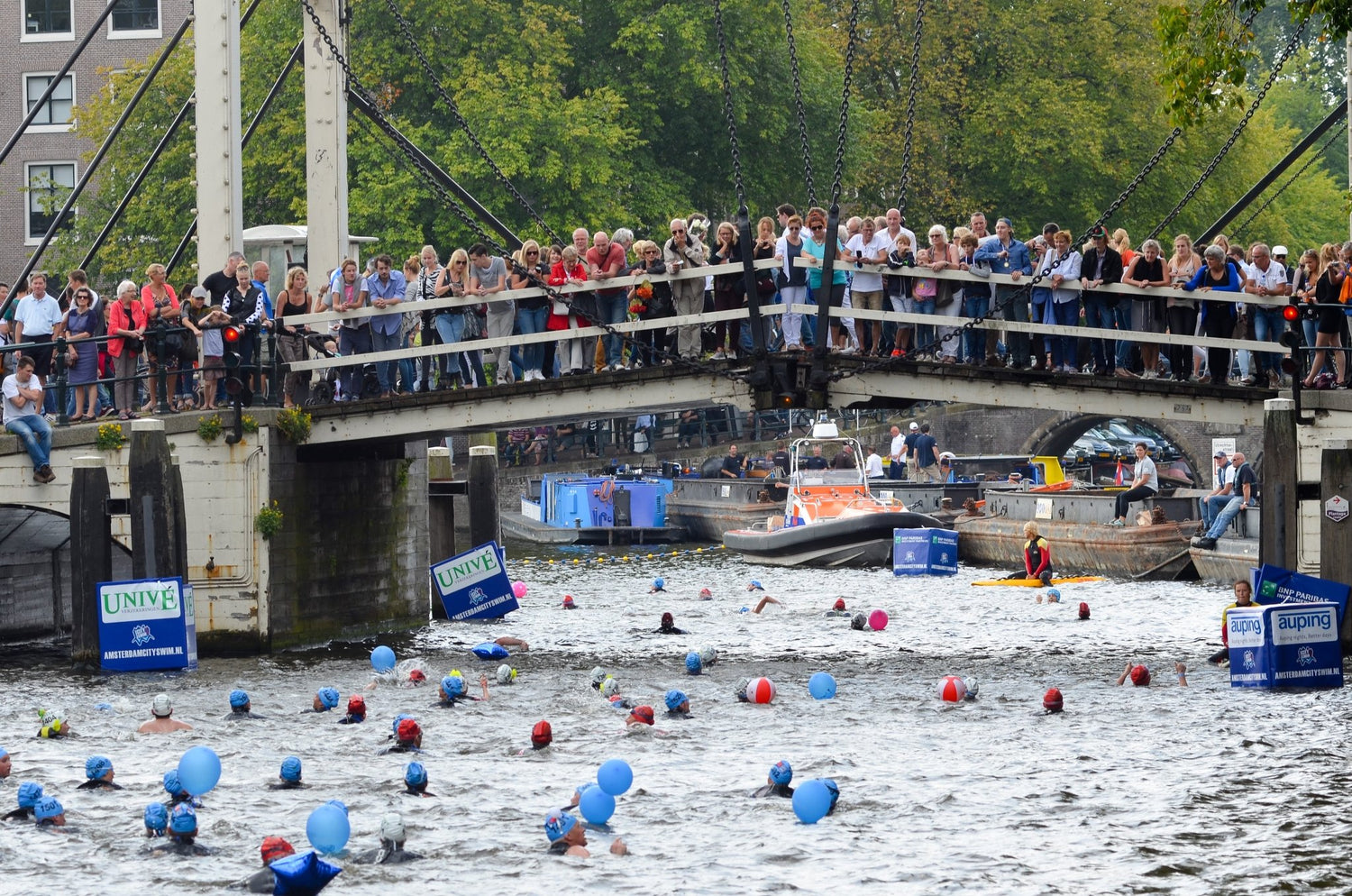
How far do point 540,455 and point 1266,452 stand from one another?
122 feet

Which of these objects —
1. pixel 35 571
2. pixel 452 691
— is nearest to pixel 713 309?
pixel 452 691

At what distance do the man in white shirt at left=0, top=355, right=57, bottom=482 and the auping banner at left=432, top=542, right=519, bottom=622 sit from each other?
20.0 feet

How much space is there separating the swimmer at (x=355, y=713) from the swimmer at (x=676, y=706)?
2.93 metres

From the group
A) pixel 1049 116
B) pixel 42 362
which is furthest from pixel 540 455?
pixel 42 362

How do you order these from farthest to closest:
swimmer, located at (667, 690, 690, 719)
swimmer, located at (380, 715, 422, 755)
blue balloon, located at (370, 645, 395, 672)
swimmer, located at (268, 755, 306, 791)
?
blue balloon, located at (370, 645, 395, 672), swimmer, located at (667, 690, 690, 719), swimmer, located at (380, 715, 422, 755), swimmer, located at (268, 755, 306, 791)

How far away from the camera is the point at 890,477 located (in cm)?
5194

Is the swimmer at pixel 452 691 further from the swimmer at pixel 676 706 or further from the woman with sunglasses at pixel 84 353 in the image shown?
the woman with sunglasses at pixel 84 353

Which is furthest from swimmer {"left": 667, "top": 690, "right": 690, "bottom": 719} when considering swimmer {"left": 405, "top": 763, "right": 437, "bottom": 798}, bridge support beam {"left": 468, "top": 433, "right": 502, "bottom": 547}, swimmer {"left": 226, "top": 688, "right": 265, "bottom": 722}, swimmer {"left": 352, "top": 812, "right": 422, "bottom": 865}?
bridge support beam {"left": 468, "top": 433, "right": 502, "bottom": 547}

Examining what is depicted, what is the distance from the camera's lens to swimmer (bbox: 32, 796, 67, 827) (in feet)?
49.1

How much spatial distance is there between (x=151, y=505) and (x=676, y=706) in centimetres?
676

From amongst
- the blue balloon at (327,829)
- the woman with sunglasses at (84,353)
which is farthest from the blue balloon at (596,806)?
the woman with sunglasses at (84,353)

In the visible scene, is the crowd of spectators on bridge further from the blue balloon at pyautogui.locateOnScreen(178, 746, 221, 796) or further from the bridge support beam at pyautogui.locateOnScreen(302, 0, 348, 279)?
the blue balloon at pyautogui.locateOnScreen(178, 746, 221, 796)

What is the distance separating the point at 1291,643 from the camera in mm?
19875

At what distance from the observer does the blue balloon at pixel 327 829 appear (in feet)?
45.1
